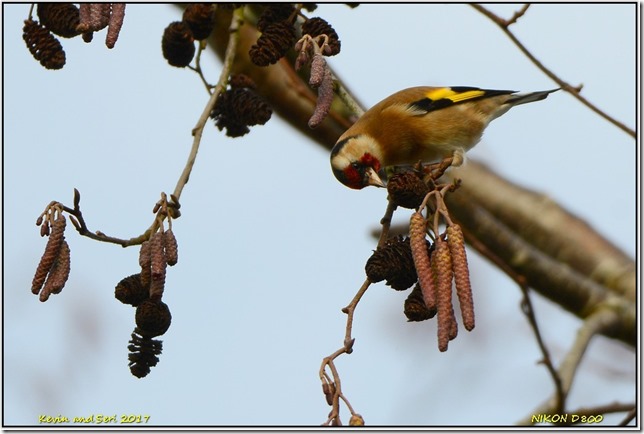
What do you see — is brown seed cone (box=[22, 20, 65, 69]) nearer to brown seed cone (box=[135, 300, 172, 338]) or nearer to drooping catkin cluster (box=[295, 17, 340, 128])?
drooping catkin cluster (box=[295, 17, 340, 128])

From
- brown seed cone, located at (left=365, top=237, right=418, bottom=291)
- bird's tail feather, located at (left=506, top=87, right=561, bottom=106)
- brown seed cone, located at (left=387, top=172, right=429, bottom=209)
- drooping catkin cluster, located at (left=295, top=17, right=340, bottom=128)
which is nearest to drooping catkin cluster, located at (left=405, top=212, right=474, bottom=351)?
brown seed cone, located at (left=365, top=237, right=418, bottom=291)

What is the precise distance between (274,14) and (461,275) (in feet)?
4.40

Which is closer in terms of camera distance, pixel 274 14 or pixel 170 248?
pixel 170 248

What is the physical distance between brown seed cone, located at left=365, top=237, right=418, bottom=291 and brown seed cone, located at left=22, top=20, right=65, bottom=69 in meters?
1.22

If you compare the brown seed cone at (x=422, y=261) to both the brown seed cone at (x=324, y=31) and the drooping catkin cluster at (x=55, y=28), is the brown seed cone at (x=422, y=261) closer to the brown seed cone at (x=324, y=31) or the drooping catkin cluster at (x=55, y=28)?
the brown seed cone at (x=324, y=31)

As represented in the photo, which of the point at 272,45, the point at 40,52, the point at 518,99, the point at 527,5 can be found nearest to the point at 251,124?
the point at 272,45

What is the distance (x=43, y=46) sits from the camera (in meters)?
2.78

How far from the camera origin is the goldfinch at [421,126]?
3902 millimetres

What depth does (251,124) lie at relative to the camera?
10.4 ft

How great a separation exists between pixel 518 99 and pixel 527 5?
1490mm

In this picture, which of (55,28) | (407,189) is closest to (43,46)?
(55,28)

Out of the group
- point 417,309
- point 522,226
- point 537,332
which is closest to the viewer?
point 417,309

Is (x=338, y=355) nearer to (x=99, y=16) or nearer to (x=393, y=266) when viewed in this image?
(x=393, y=266)

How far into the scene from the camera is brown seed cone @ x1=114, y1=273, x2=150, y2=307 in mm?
2383
